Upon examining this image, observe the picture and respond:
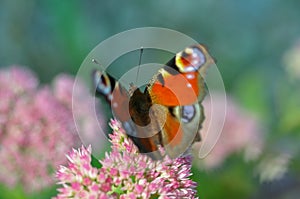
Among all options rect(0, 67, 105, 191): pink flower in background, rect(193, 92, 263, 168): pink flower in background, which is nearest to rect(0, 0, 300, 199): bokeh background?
rect(193, 92, 263, 168): pink flower in background

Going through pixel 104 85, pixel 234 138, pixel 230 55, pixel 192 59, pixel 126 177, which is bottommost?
pixel 126 177

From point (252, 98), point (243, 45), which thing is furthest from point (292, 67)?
point (243, 45)

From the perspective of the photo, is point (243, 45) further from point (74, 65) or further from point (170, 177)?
point (170, 177)

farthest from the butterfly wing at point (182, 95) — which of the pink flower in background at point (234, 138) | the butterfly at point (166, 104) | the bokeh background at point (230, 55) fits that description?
the pink flower in background at point (234, 138)

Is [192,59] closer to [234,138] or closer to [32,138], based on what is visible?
[32,138]

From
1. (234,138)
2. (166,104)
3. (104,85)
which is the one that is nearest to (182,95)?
(166,104)

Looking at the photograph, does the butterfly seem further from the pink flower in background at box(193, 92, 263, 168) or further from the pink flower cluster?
→ the pink flower in background at box(193, 92, 263, 168)
